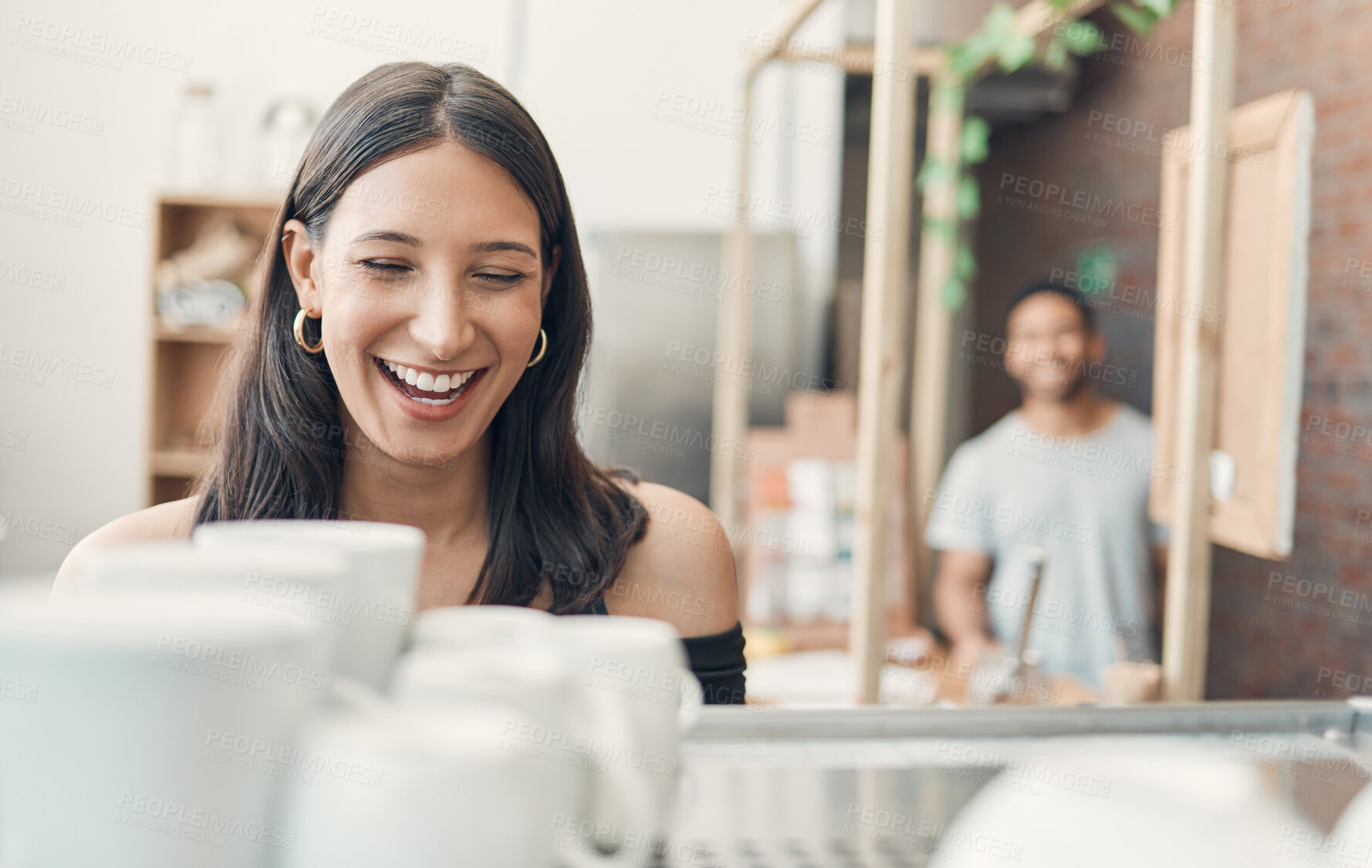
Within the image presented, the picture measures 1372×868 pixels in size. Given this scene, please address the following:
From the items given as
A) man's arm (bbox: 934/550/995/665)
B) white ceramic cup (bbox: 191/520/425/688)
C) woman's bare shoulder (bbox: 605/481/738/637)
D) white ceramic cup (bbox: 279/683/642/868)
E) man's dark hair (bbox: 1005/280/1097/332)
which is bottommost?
man's arm (bbox: 934/550/995/665)

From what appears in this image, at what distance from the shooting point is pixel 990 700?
211 cm

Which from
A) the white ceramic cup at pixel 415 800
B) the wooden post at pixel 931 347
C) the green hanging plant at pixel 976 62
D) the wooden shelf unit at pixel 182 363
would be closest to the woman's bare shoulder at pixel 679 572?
the white ceramic cup at pixel 415 800

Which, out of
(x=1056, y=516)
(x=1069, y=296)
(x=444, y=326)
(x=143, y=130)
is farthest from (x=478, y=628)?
(x=143, y=130)

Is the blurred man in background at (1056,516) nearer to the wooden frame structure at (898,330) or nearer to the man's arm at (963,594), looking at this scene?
the man's arm at (963,594)

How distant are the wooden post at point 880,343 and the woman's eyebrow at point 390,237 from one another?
0.88 metres

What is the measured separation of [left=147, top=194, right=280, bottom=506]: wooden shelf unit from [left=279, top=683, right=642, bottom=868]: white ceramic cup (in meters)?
3.58

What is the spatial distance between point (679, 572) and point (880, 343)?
62 cm

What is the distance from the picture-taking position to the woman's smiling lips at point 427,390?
1.12 metres

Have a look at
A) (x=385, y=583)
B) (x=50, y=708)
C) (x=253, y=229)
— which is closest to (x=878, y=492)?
(x=385, y=583)

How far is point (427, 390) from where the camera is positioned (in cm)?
113

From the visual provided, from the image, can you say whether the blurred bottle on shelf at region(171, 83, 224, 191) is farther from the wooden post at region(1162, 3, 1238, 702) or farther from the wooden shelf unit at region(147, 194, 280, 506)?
the wooden post at region(1162, 3, 1238, 702)

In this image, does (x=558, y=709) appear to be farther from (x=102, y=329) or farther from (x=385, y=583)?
(x=102, y=329)

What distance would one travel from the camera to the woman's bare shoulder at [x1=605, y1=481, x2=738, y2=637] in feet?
4.22

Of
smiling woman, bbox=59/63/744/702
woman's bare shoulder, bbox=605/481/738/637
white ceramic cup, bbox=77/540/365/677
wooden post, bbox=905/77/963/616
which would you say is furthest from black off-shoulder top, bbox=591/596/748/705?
wooden post, bbox=905/77/963/616
